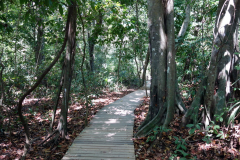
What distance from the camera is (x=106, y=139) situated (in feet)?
15.8

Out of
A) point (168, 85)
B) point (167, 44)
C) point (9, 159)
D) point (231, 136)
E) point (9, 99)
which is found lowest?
point (9, 159)

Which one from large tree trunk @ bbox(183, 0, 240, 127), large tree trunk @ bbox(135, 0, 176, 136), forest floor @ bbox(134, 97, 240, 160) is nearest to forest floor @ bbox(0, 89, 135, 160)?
forest floor @ bbox(134, 97, 240, 160)

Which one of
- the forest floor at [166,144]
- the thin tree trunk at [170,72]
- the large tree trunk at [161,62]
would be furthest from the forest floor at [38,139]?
the thin tree trunk at [170,72]

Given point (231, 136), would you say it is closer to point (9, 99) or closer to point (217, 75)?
point (217, 75)

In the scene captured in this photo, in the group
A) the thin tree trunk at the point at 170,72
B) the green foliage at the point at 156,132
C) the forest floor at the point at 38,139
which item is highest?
the thin tree trunk at the point at 170,72

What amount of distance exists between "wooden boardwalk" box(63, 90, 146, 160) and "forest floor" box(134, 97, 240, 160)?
332 millimetres

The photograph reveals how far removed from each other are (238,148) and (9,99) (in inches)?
257

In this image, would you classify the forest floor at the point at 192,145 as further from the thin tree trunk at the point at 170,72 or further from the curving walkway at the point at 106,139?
the thin tree trunk at the point at 170,72

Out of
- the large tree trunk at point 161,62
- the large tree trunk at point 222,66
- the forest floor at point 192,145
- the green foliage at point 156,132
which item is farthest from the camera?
the large tree trunk at point 161,62

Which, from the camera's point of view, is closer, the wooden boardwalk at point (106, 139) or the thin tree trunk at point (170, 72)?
the wooden boardwalk at point (106, 139)

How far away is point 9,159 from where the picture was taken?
13.7 feet

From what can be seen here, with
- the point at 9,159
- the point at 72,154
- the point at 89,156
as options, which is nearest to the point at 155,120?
the point at 89,156

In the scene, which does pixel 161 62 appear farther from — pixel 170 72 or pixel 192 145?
pixel 192 145

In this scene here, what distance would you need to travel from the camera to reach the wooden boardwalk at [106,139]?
13.1 feet
